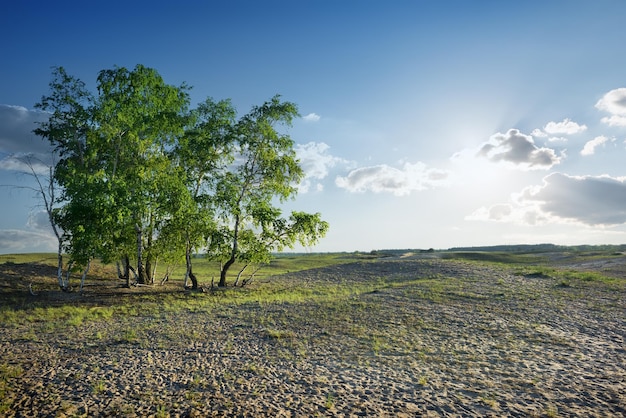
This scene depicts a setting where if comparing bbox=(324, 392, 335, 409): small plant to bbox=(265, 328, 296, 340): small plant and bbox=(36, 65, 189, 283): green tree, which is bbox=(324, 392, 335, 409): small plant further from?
bbox=(36, 65, 189, 283): green tree

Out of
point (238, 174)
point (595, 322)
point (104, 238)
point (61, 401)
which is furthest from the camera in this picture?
point (238, 174)

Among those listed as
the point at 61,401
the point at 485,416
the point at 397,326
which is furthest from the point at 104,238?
the point at 485,416

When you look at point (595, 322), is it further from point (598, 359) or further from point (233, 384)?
point (233, 384)

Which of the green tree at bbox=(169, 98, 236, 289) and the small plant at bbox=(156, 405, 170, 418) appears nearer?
the small plant at bbox=(156, 405, 170, 418)

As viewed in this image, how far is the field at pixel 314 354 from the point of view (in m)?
9.98

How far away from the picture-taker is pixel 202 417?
914 cm

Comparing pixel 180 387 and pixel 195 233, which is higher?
pixel 195 233

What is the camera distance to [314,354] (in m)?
14.3

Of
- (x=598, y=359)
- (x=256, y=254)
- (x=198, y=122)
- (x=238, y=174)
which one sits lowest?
(x=598, y=359)

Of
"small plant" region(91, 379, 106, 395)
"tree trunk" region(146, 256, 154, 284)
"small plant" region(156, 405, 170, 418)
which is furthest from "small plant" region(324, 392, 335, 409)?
"tree trunk" region(146, 256, 154, 284)

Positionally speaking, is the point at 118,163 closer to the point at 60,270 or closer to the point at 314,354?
the point at 60,270

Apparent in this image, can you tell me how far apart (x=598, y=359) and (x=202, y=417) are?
1388cm

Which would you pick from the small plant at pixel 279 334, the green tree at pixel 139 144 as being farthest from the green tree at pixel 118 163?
the small plant at pixel 279 334

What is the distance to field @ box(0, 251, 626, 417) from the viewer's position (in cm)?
998
